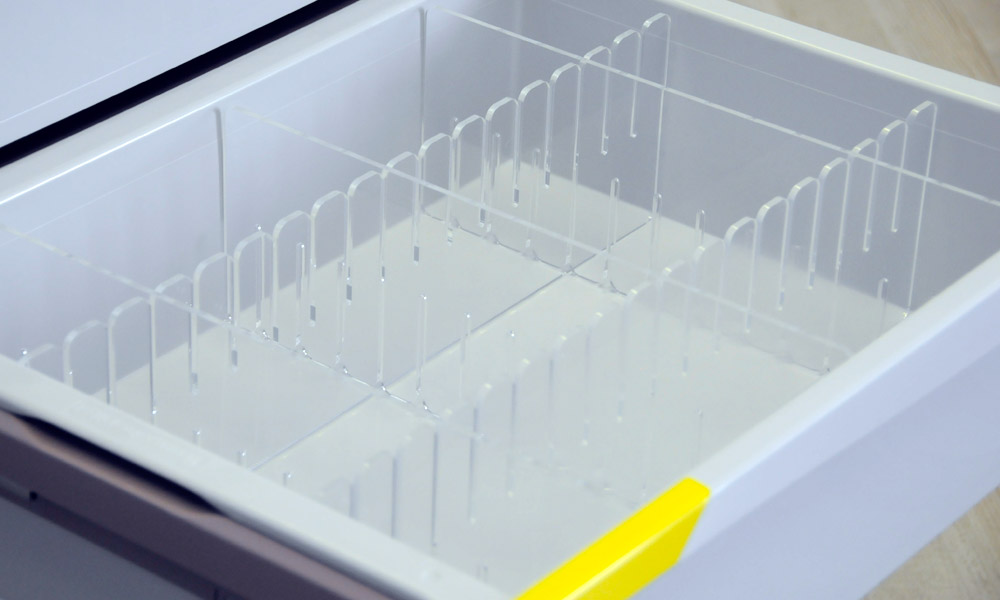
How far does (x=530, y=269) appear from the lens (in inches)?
59.1

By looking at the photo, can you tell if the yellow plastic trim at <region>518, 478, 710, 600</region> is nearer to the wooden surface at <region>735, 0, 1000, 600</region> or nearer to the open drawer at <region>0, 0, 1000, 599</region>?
the open drawer at <region>0, 0, 1000, 599</region>

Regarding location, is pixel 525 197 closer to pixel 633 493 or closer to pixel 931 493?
pixel 633 493

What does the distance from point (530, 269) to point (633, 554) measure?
0.67m

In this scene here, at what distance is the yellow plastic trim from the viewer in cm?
83

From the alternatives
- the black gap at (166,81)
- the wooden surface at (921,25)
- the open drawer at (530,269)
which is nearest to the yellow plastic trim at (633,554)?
the open drawer at (530,269)

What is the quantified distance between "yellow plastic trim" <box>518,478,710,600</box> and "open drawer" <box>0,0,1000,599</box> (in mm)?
126

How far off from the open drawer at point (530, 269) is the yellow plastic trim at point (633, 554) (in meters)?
0.13

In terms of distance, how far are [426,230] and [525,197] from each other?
0.37ft

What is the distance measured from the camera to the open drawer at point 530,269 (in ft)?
3.81

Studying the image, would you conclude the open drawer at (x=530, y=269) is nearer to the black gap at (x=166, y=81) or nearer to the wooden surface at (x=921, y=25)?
the black gap at (x=166, y=81)

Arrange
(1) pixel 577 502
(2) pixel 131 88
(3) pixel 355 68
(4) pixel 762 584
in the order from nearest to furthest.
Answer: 1. (4) pixel 762 584
2. (1) pixel 577 502
3. (2) pixel 131 88
4. (3) pixel 355 68

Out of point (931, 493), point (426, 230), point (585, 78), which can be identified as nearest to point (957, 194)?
point (931, 493)

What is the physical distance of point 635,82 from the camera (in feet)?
5.01

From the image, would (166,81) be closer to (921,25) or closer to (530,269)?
(530,269)
